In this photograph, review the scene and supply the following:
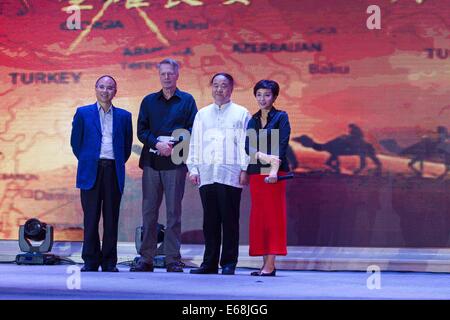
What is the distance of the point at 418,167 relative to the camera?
719 cm

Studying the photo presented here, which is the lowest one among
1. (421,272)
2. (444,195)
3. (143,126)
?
(421,272)

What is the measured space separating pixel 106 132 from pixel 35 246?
132 centimetres

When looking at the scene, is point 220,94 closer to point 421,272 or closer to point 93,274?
point 93,274

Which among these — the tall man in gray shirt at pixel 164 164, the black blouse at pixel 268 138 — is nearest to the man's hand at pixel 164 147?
the tall man in gray shirt at pixel 164 164

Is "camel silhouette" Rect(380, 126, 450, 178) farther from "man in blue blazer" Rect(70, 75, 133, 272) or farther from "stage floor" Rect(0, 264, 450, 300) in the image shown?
"man in blue blazer" Rect(70, 75, 133, 272)

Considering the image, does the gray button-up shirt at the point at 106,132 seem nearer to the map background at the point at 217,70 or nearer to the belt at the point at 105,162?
the belt at the point at 105,162

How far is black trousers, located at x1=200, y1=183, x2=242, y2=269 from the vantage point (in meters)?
6.22

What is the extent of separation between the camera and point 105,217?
21.5 feet

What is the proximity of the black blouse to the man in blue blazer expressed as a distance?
3.13 ft

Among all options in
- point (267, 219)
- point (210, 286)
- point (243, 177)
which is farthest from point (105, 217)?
point (210, 286)

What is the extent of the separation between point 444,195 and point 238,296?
2.97 meters

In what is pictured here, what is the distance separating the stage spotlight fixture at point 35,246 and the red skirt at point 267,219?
6.15 ft

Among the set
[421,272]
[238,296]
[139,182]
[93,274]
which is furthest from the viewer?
[139,182]

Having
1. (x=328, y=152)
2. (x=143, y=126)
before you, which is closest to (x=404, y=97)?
(x=328, y=152)
